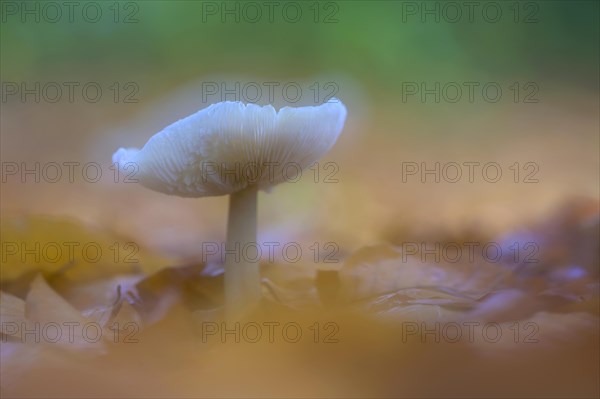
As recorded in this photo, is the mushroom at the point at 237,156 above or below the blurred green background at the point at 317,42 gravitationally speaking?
below

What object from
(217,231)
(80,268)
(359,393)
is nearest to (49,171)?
(80,268)

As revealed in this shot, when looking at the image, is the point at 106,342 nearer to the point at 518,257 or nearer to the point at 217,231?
the point at 217,231

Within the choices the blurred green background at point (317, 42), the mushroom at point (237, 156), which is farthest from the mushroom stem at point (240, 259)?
the blurred green background at point (317, 42)

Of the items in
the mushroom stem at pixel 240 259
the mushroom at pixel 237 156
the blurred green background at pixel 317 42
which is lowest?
the mushroom stem at pixel 240 259

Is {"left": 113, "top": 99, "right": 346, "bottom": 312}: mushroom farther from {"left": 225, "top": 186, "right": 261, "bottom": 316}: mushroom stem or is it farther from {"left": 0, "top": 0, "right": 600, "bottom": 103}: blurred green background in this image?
{"left": 0, "top": 0, "right": 600, "bottom": 103}: blurred green background

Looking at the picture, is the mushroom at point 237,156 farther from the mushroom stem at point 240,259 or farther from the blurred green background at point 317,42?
the blurred green background at point 317,42

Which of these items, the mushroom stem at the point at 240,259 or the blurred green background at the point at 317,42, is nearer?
the mushroom stem at the point at 240,259

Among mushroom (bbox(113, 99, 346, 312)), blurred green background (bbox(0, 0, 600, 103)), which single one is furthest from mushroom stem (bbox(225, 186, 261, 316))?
blurred green background (bbox(0, 0, 600, 103))

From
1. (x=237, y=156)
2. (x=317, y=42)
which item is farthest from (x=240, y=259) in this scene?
(x=317, y=42)
